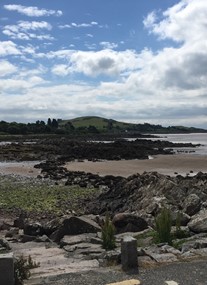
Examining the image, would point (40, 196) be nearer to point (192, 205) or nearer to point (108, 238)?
point (192, 205)

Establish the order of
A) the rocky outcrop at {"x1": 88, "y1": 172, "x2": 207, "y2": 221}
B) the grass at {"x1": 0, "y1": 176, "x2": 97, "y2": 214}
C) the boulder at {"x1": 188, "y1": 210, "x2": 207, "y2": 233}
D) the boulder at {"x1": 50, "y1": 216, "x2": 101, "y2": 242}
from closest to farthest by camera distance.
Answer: the boulder at {"x1": 188, "y1": 210, "x2": 207, "y2": 233} < the boulder at {"x1": 50, "y1": 216, "x2": 101, "y2": 242} < the rocky outcrop at {"x1": 88, "y1": 172, "x2": 207, "y2": 221} < the grass at {"x1": 0, "y1": 176, "x2": 97, "y2": 214}

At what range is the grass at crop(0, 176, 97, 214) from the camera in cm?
2159

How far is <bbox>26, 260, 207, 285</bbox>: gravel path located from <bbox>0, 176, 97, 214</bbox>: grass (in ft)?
42.4

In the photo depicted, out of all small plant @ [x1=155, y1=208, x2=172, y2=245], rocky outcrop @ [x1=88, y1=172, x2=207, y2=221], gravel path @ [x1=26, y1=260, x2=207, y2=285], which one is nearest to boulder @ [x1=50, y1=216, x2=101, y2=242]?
rocky outcrop @ [x1=88, y1=172, x2=207, y2=221]

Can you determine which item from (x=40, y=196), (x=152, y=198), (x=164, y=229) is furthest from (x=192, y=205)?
(x=40, y=196)

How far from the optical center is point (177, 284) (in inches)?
270

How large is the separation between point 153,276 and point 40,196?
1849 cm

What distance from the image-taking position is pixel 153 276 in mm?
7293

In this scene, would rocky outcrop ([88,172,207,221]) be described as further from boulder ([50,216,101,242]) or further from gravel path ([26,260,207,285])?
gravel path ([26,260,207,285])

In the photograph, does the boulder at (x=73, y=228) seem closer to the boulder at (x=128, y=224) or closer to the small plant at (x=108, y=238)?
the boulder at (x=128, y=224)

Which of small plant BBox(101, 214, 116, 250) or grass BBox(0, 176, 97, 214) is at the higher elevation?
small plant BBox(101, 214, 116, 250)

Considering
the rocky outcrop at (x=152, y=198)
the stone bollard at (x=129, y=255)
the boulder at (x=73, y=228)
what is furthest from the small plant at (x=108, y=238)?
the rocky outcrop at (x=152, y=198)

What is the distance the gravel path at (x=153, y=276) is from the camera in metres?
7.06

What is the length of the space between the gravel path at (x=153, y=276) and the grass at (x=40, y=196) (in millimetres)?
12938
